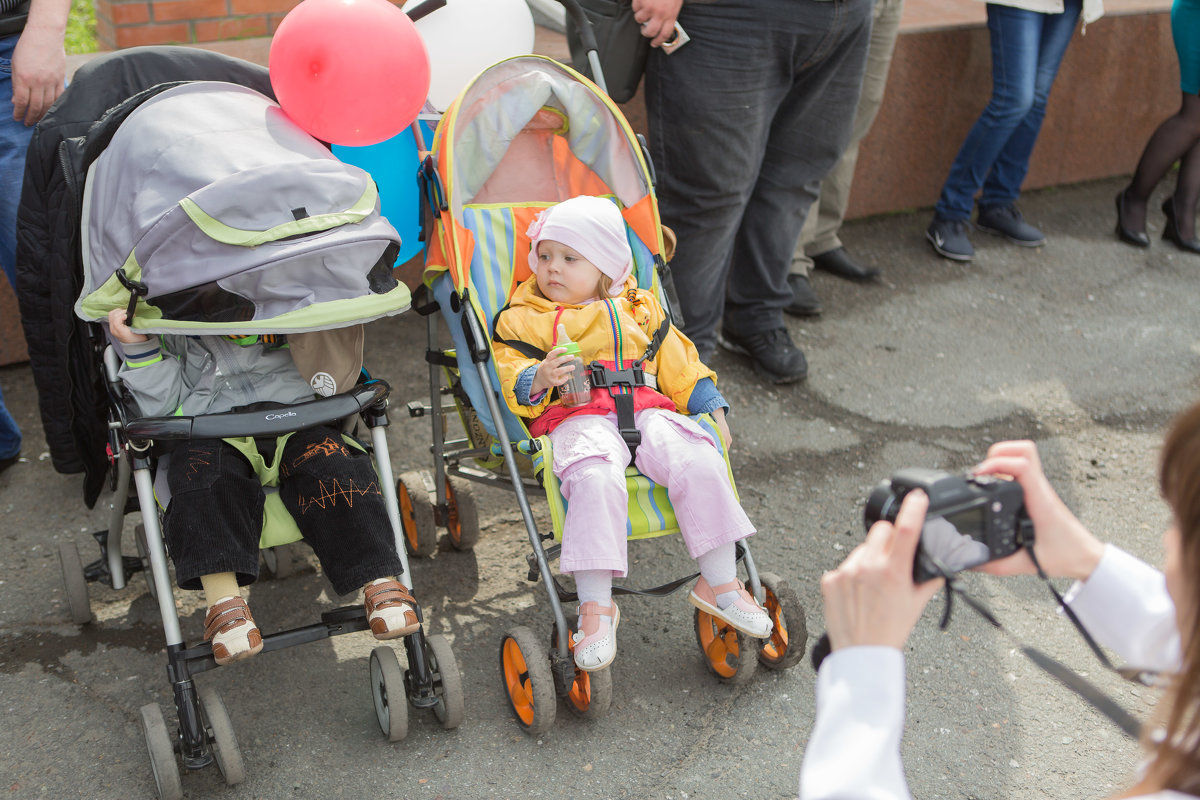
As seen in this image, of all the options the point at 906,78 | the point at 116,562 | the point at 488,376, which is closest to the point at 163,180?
the point at 488,376

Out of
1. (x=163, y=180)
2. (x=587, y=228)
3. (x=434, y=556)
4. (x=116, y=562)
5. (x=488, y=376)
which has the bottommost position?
(x=434, y=556)

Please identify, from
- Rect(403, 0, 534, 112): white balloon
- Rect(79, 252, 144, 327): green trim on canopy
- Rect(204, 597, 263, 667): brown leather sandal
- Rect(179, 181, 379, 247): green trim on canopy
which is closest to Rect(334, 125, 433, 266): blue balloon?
Rect(403, 0, 534, 112): white balloon

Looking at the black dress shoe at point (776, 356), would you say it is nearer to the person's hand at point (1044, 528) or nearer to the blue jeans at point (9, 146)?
the blue jeans at point (9, 146)

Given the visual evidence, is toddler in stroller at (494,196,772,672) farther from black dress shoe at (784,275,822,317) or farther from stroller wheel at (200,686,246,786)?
black dress shoe at (784,275,822,317)

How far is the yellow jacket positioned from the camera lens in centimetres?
158

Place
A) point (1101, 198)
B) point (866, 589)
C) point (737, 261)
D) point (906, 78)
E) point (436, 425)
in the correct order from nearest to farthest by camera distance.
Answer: point (866, 589) → point (436, 425) → point (737, 261) → point (906, 78) → point (1101, 198)

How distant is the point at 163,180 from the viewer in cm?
254

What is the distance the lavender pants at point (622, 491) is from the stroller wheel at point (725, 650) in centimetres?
30

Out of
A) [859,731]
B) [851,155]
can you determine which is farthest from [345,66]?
[851,155]

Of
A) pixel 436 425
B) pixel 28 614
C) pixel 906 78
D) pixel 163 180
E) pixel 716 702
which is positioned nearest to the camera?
pixel 163 180

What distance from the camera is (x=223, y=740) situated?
8.14 ft

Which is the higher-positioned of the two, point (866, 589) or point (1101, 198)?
point (866, 589)

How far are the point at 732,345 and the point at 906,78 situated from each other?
7.37ft

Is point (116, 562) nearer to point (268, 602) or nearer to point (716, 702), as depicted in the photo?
point (268, 602)
